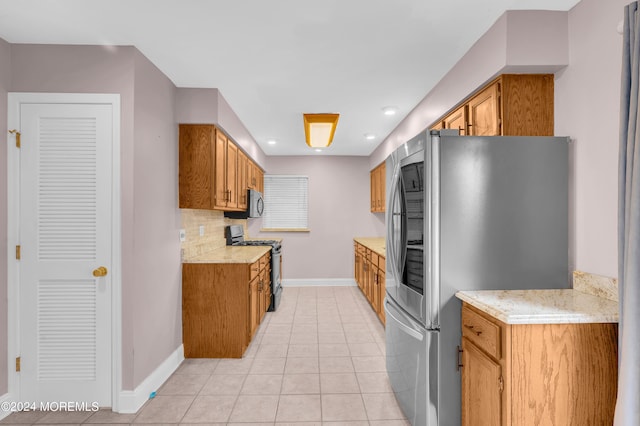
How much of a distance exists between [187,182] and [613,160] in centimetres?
308

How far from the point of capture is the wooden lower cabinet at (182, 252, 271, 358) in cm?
306

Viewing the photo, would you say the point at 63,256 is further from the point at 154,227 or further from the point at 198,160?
the point at 198,160

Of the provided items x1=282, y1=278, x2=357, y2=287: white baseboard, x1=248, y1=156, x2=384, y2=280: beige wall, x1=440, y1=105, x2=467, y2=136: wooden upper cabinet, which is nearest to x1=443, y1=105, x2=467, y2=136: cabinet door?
x1=440, y1=105, x2=467, y2=136: wooden upper cabinet

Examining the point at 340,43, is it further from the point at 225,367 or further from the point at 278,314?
the point at 278,314

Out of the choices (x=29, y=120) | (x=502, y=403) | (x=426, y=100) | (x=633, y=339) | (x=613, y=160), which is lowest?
(x=502, y=403)

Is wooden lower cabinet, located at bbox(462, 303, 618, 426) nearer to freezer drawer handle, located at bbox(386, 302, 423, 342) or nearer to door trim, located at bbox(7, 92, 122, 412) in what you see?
freezer drawer handle, located at bbox(386, 302, 423, 342)

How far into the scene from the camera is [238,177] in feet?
13.5

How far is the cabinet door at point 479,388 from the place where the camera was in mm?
1454

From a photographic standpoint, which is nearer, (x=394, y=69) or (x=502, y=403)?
(x=502, y=403)

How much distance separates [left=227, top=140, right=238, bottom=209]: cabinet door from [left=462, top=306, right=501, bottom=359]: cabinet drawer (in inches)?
107

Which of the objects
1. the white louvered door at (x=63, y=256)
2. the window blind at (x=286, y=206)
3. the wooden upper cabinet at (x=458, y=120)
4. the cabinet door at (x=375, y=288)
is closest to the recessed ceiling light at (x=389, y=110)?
the wooden upper cabinet at (x=458, y=120)

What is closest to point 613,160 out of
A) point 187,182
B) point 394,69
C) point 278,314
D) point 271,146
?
point 394,69

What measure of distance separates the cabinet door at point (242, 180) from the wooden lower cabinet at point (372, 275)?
1.87m

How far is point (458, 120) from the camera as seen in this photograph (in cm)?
254
